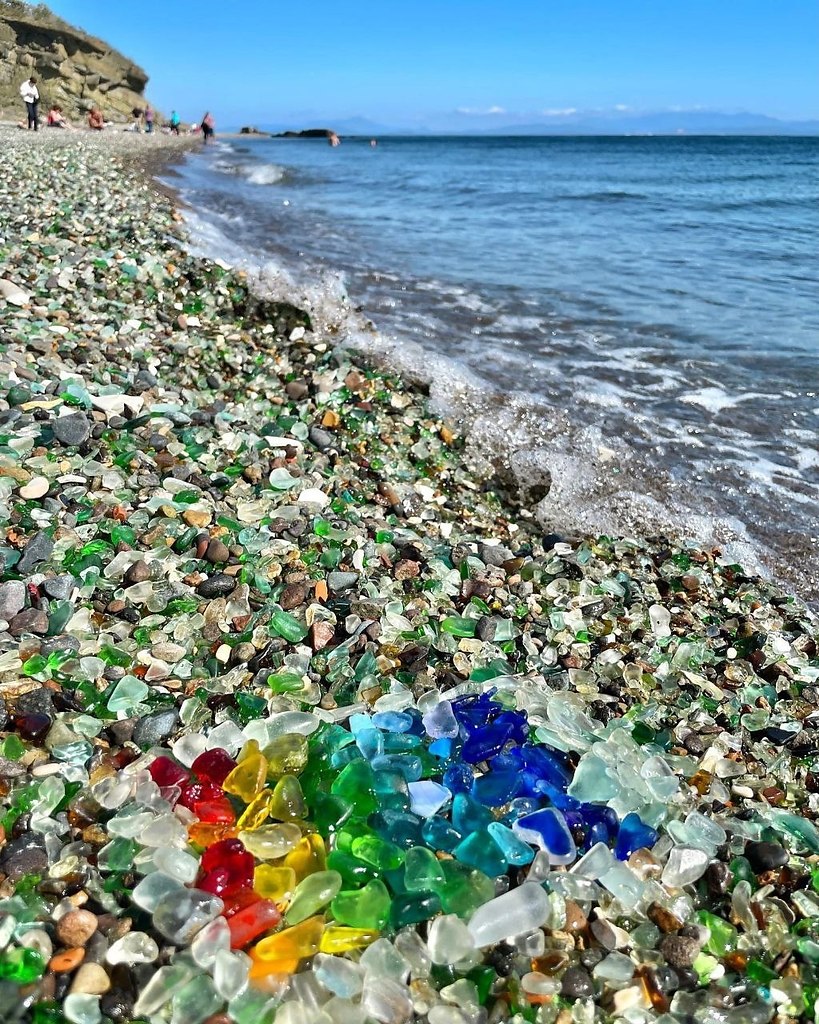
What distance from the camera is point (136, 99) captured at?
4662cm

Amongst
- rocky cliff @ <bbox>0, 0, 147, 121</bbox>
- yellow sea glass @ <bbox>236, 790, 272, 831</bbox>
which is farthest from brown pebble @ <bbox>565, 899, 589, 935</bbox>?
rocky cliff @ <bbox>0, 0, 147, 121</bbox>

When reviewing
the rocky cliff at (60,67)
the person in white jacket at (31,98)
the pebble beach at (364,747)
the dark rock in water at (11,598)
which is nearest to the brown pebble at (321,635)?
the pebble beach at (364,747)

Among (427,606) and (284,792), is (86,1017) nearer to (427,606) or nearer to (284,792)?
(284,792)

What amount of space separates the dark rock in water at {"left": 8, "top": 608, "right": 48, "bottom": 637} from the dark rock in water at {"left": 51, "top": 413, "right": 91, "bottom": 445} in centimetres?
125

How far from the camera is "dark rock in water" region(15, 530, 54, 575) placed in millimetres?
2631

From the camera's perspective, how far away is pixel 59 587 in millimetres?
2566

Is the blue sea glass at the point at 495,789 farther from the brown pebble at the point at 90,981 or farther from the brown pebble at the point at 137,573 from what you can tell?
the brown pebble at the point at 137,573

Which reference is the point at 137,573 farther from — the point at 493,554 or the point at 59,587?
the point at 493,554

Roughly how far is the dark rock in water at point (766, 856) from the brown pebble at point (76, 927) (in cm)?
172

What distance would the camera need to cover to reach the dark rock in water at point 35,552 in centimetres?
263

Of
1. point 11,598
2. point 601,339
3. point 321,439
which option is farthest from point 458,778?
point 601,339

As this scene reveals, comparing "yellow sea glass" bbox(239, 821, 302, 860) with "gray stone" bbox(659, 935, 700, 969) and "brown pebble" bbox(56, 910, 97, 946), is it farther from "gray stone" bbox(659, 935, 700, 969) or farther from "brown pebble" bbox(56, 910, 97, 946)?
"gray stone" bbox(659, 935, 700, 969)

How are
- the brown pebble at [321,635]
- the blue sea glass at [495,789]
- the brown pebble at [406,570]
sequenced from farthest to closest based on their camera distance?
the brown pebble at [406,570] < the brown pebble at [321,635] < the blue sea glass at [495,789]

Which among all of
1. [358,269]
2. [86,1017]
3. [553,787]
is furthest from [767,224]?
[86,1017]
